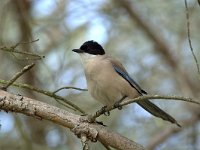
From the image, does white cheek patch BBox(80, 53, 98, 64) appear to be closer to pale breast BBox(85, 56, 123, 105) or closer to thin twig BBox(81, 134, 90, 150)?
pale breast BBox(85, 56, 123, 105)

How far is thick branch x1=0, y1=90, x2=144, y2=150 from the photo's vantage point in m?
2.90

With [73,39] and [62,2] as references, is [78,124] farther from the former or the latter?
[73,39]

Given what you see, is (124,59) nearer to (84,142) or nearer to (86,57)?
(86,57)

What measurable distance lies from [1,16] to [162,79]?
2.59m

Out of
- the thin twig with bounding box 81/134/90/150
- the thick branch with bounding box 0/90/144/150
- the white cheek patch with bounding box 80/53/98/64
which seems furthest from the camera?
the white cheek patch with bounding box 80/53/98/64

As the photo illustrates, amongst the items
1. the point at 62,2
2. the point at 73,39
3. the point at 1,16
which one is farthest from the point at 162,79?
the point at 1,16

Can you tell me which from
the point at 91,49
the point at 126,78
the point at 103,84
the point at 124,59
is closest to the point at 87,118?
the point at 103,84

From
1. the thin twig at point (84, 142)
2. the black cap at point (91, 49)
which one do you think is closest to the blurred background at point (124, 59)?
the black cap at point (91, 49)

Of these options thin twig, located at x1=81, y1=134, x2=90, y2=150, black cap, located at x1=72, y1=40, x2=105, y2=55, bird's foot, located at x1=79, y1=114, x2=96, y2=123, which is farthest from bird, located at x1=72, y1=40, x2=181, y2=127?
thin twig, located at x1=81, y1=134, x2=90, y2=150

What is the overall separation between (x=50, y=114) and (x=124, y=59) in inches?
141

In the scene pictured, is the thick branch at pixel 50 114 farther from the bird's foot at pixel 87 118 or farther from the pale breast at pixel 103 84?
the pale breast at pixel 103 84

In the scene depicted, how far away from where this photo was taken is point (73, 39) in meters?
6.53

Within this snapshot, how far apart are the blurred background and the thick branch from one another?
6.57 feet

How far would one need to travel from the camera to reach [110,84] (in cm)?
402
